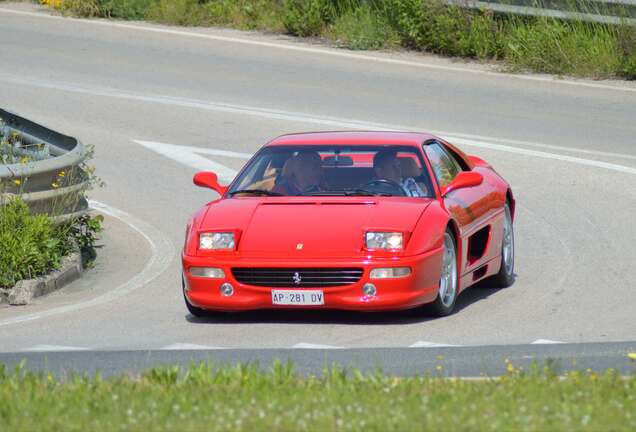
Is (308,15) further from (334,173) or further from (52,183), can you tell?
(334,173)

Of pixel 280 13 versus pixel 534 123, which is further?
pixel 280 13

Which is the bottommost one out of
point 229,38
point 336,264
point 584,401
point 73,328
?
point 229,38

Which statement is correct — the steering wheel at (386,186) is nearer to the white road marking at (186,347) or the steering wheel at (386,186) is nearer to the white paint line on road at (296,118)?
the white road marking at (186,347)

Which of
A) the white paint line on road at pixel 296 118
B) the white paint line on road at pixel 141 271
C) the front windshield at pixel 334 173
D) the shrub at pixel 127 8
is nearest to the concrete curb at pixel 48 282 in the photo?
the white paint line on road at pixel 141 271

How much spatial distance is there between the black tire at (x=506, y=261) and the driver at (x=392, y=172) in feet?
4.04

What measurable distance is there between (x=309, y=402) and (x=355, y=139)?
507 centimetres

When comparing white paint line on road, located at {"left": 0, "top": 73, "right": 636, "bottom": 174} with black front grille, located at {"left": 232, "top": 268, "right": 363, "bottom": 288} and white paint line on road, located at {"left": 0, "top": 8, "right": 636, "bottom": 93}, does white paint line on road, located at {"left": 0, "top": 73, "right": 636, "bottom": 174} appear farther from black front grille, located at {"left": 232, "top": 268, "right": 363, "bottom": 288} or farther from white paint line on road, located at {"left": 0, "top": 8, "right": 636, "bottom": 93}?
black front grille, located at {"left": 232, "top": 268, "right": 363, "bottom": 288}

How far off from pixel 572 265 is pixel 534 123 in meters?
6.63

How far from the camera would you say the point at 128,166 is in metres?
18.0

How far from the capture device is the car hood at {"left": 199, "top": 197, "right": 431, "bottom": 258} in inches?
413

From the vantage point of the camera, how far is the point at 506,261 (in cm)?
1234

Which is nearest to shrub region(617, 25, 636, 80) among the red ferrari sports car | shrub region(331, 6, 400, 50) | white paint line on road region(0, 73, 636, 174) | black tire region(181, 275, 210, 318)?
white paint line on road region(0, 73, 636, 174)

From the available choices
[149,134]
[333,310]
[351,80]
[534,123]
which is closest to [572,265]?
[333,310]

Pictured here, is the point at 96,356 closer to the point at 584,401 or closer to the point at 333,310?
the point at 333,310
